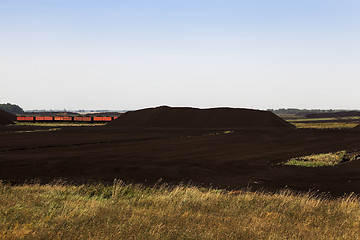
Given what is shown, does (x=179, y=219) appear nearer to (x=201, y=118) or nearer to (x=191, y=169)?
(x=191, y=169)

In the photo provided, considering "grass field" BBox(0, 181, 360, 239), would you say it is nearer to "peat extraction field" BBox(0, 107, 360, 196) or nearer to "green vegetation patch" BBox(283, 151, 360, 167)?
"peat extraction field" BBox(0, 107, 360, 196)

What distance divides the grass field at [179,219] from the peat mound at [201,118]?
247 feet

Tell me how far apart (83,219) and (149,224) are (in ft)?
5.61

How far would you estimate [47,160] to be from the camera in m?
28.1

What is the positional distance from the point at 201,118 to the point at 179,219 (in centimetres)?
8316

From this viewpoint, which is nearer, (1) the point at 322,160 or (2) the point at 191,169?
(2) the point at 191,169

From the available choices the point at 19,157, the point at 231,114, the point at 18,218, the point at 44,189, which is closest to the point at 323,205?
the point at 18,218

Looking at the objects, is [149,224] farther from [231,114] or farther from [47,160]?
[231,114]

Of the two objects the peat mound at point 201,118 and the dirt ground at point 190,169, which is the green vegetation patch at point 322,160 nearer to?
the dirt ground at point 190,169

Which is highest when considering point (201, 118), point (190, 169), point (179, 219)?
point (201, 118)

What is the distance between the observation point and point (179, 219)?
8.35 m

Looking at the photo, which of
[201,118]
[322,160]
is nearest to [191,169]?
[322,160]

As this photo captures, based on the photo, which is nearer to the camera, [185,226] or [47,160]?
[185,226]

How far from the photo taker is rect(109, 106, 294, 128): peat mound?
86562 millimetres
